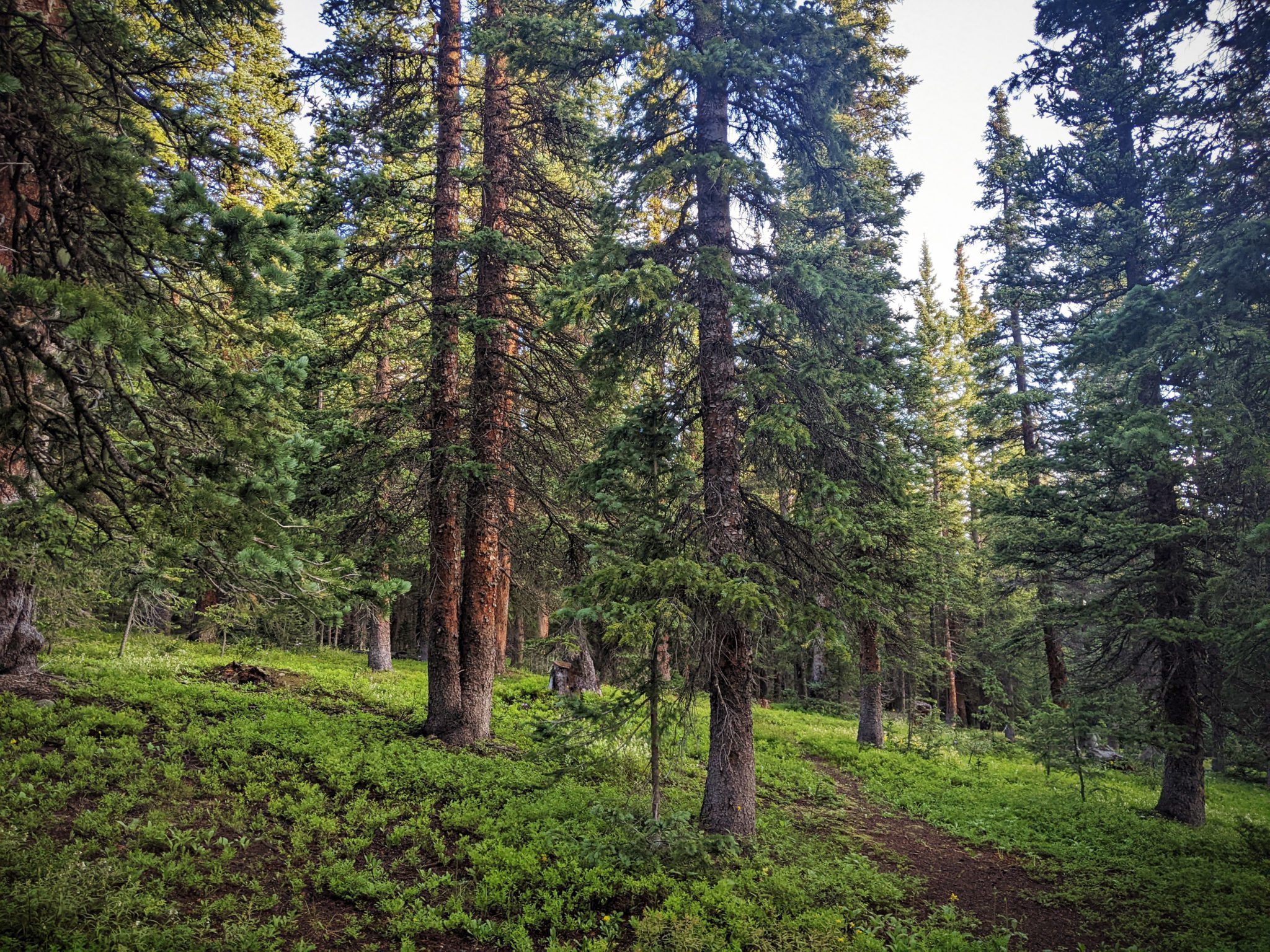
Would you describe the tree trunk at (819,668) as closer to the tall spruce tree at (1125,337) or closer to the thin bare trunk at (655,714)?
the tall spruce tree at (1125,337)

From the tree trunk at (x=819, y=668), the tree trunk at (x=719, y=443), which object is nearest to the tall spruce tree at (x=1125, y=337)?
the tree trunk at (x=719, y=443)

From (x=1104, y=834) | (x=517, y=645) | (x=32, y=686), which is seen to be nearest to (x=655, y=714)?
(x=32, y=686)

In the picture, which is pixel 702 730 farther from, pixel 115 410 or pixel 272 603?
pixel 115 410

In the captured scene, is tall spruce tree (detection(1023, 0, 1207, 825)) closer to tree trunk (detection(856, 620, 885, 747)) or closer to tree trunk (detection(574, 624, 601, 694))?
tree trunk (detection(856, 620, 885, 747))

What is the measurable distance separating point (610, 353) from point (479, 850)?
6.32 meters

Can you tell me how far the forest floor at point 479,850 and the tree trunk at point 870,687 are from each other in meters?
3.81

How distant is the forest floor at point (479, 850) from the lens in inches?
211

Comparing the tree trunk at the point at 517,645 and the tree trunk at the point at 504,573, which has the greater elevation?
the tree trunk at the point at 504,573

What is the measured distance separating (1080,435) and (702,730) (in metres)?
10.1

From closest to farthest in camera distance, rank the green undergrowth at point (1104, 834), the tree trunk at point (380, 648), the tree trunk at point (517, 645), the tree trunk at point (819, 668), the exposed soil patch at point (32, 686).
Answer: the green undergrowth at point (1104, 834) → the exposed soil patch at point (32, 686) → the tree trunk at point (380, 648) → the tree trunk at point (517, 645) → the tree trunk at point (819, 668)

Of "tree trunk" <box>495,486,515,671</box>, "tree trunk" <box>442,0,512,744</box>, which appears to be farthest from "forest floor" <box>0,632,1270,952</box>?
"tree trunk" <box>495,486,515,671</box>

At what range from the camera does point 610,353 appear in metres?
8.67

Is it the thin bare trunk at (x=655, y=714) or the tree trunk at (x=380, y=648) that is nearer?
the thin bare trunk at (x=655, y=714)

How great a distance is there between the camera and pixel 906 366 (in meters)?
14.5
